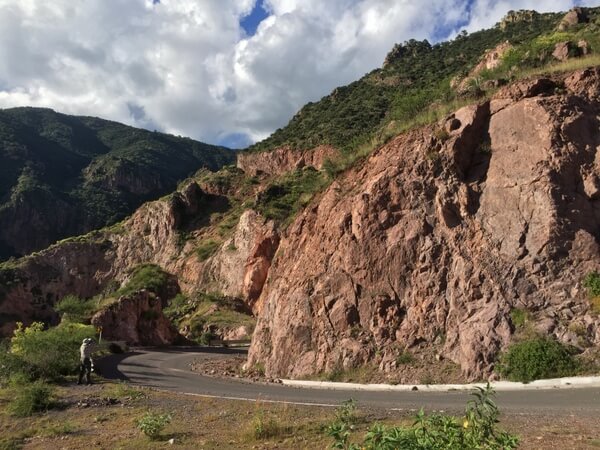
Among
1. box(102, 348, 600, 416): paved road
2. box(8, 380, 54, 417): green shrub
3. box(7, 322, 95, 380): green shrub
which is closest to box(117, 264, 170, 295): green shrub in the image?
box(102, 348, 600, 416): paved road

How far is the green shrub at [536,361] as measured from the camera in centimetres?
1334

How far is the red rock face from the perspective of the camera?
1581 centimetres

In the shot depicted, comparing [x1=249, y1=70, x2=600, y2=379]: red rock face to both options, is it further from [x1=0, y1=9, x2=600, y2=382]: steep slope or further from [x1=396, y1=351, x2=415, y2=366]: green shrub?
[x1=396, y1=351, x2=415, y2=366]: green shrub

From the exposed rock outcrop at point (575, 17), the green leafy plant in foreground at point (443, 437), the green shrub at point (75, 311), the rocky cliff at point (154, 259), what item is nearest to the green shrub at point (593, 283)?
the green leafy plant in foreground at point (443, 437)

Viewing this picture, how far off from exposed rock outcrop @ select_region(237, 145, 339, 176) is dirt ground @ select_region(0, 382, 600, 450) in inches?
2080

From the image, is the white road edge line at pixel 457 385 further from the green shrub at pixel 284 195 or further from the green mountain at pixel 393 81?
the green mountain at pixel 393 81

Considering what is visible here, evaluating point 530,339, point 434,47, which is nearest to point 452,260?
point 530,339

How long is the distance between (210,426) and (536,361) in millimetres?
8721

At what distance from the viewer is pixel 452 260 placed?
1756cm

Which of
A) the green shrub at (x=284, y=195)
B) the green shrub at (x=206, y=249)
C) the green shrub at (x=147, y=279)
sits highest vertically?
the green shrub at (x=284, y=195)

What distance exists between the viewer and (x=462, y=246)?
17.6 metres

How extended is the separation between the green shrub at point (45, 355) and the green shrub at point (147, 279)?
34531 mm

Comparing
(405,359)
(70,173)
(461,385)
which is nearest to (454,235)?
(405,359)

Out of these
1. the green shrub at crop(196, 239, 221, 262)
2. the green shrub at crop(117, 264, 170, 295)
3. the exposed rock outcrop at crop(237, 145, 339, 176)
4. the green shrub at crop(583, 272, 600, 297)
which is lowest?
the green shrub at crop(583, 272, 600, 297)
